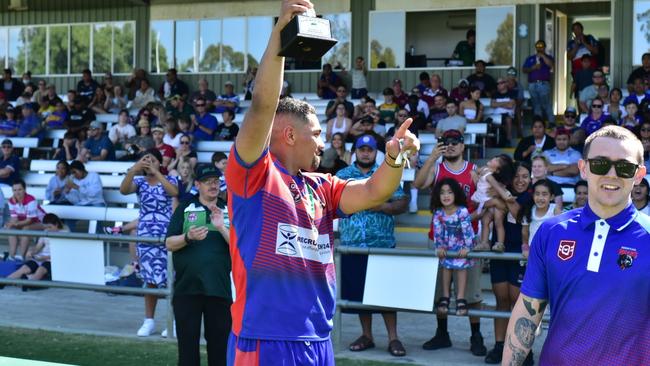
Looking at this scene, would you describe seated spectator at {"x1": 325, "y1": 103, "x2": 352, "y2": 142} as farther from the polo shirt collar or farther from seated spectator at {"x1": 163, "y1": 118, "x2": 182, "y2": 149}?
the polo shirt collar

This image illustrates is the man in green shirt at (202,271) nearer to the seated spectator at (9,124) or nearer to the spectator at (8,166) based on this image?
the spectator at (8,166)

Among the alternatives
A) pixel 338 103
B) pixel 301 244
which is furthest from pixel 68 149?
pixel 301 244

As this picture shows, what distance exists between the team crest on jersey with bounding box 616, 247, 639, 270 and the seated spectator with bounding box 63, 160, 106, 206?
1232 centimetres

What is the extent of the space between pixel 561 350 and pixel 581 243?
0.40 meters

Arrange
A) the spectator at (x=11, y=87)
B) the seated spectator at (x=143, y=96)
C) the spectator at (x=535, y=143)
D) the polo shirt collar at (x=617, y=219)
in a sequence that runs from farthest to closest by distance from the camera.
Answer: the spectator at (x=11, y=87) → the seated spectator at (x=143, y=96) → the spectator at (x=535, y=143) → the polo shirt collar at (x=617, y=219)

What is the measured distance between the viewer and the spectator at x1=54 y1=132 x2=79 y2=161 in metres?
17.8

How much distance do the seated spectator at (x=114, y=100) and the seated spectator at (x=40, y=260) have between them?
842 cm

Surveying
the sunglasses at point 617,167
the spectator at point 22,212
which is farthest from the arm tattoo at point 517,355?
the spectator at point 22,212

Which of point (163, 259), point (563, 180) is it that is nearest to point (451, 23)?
point (563, 180)

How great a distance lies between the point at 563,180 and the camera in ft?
41.5

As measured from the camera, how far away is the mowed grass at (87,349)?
8500 millimetres

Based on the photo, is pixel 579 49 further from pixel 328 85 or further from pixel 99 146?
pixel 99 146

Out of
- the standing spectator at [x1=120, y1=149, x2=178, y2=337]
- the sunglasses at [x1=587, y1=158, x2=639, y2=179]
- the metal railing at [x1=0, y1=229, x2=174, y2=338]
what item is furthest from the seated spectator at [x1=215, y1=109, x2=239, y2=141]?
the sunglasses at [x1=587, y1=158, x2=639, y2=179]

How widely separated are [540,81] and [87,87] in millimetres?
10578
